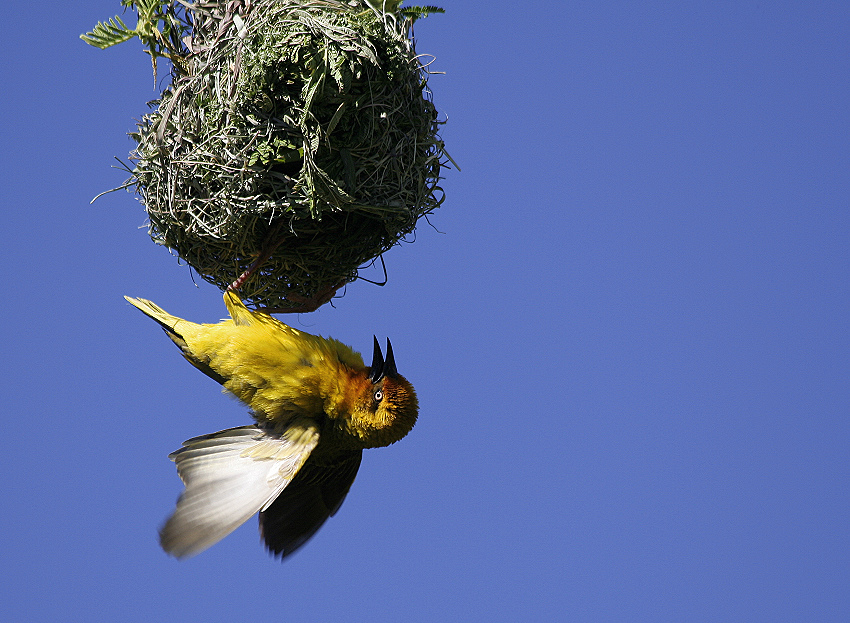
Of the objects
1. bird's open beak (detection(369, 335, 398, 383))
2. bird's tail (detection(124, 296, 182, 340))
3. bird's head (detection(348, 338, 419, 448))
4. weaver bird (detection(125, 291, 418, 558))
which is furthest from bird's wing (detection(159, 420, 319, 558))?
bird's tail (detection(124, 296, 182, 340))

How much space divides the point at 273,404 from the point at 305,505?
731mm

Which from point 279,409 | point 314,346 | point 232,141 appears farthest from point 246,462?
point 232,141

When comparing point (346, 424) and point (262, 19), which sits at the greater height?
point (262, 19)

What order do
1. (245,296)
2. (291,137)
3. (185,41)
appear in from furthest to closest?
(245,296)
(185,41)
(291,137)

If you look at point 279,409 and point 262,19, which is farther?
point 279,409

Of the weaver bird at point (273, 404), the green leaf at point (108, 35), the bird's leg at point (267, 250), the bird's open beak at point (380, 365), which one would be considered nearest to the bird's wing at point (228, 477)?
the weaver bird at point (273, 404)

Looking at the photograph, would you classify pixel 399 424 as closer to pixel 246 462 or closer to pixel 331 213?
pixel 246 462

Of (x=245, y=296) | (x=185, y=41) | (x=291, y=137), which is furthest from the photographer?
(x=245, y=296)

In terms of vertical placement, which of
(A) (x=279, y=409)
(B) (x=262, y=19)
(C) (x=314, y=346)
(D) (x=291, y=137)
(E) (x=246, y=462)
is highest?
(B) (x=262, y=19)

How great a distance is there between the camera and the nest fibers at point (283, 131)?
107 inches

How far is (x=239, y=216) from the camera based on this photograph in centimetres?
284

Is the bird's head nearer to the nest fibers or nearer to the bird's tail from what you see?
the nest fibers

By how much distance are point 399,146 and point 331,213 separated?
336 millimetres

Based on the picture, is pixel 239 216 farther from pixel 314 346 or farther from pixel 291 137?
pixel 314 346
